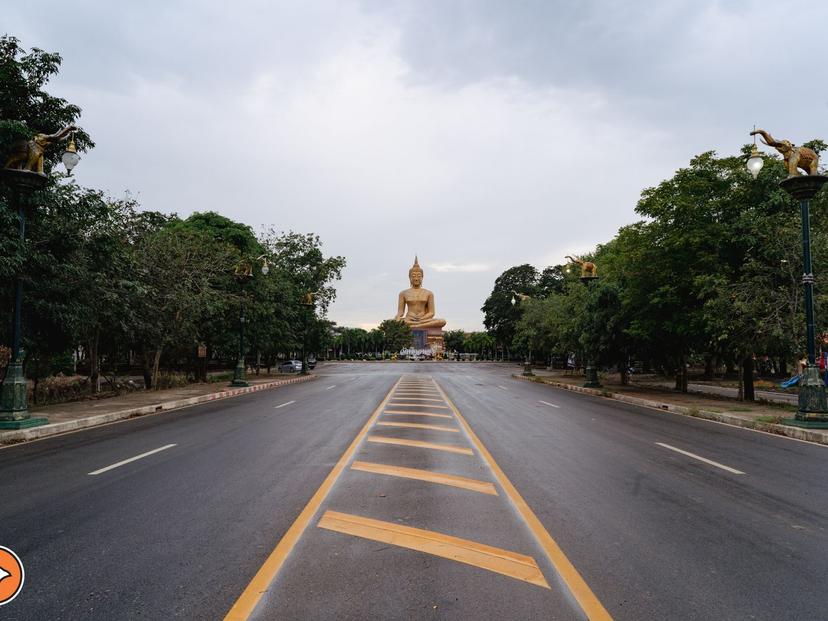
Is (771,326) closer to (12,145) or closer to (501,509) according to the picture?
(501,509)

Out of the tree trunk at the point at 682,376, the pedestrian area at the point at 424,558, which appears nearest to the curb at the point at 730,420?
the tree trunk at the point at 682,376

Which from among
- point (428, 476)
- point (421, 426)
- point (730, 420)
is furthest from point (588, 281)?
point (428, 476)

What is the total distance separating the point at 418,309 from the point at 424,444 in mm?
87713

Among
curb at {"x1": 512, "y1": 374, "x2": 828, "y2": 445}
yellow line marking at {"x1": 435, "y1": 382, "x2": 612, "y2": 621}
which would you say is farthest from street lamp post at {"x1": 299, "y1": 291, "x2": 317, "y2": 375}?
yellow line marking at {"x1": 435, "y1": 382, "x2": 612, "y2": 621}

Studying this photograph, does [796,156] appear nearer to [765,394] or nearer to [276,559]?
[276,559]

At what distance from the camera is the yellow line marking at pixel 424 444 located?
31.4 feet

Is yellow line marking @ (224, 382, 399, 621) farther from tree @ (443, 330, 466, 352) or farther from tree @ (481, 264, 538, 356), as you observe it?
tree @ (443, 330, 466, 352)

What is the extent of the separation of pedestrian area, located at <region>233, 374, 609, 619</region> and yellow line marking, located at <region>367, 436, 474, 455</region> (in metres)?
1.57

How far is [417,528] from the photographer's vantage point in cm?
538

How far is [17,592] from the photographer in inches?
160

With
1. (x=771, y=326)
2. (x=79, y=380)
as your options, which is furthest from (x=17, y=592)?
(x=79, y=380)

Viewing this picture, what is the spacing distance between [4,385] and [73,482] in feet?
22.1

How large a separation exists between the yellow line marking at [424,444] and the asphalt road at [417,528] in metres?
0.05

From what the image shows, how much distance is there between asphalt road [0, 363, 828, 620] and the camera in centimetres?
387
